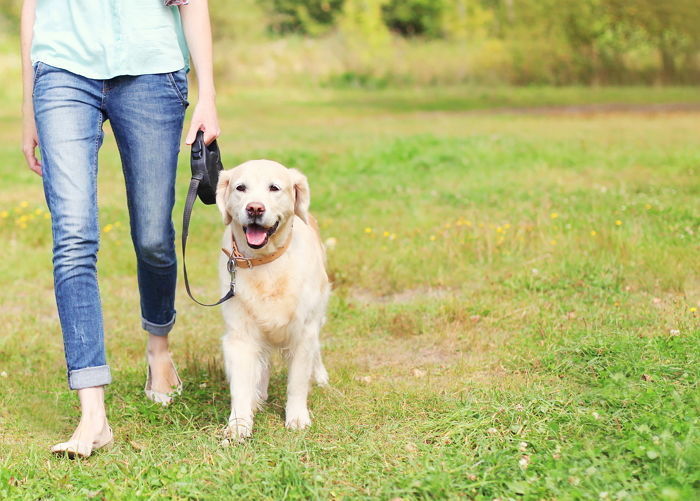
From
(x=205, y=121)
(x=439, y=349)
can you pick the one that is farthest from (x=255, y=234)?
(x=439, y=349)

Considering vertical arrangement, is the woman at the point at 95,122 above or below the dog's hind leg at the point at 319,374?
above

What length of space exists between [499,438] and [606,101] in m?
19.6

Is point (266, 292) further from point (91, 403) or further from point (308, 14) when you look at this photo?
point (308, 14)

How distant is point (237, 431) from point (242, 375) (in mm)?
274

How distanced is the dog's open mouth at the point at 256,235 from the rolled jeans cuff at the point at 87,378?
748mm

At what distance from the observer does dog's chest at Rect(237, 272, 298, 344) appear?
3672 mm

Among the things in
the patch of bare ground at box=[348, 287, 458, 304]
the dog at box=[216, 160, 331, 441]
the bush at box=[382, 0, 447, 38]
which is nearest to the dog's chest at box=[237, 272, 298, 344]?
the dog at box=[216, 160, 331, 441]

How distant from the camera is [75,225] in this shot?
3.36 meters

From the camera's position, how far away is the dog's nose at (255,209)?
138 inches

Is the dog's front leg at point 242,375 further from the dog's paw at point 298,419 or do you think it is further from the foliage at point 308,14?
the foliage at point 308,14

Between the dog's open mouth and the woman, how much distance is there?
0.40m

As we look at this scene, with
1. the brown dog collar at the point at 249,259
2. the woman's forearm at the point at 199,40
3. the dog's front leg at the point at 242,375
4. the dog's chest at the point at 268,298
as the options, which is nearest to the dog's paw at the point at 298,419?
the dog's front leg at the point at 242,375

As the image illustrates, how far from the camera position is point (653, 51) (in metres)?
26.7

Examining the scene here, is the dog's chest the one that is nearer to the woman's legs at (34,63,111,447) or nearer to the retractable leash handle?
the retractable leash handle
